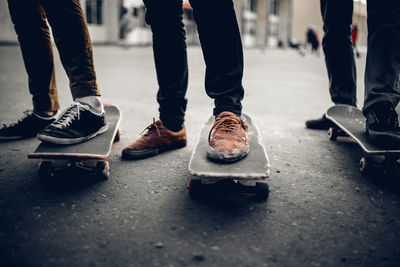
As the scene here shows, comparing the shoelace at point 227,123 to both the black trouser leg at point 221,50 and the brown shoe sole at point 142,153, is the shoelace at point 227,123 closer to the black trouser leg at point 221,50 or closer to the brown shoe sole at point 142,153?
the black trouser leg at point 221,50

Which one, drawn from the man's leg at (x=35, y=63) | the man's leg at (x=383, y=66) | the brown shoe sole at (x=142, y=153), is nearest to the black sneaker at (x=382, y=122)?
the man's leg at (x=383, y=66)

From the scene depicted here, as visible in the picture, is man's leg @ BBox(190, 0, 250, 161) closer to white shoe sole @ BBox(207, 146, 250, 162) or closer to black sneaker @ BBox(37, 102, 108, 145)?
white shoe sole @ BBox(207, 146, 250, 162)

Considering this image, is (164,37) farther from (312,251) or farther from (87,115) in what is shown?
(312,251)

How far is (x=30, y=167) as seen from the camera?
177 centimetres

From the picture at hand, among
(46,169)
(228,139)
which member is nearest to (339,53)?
(228,139)

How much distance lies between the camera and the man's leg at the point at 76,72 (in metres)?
1.70

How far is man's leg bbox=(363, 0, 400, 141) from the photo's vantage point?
5.57 feet

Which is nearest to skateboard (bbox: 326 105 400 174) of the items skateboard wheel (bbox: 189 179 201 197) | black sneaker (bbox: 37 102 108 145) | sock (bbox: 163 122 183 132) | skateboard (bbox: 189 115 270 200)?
skateboard (bbox: 189 115 270 200)

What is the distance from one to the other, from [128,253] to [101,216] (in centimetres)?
28

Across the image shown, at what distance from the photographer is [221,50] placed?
66.7 inches

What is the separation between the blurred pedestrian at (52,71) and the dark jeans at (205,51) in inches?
14.7

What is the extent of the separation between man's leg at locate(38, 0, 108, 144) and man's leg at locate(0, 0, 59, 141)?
0.38 meters

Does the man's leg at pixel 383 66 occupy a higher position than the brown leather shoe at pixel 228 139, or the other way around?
the man's leg at pixel 383 66

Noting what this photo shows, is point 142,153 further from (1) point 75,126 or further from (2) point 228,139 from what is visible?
(2) point 228,139
